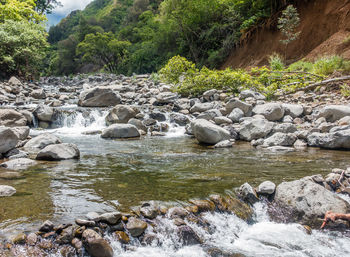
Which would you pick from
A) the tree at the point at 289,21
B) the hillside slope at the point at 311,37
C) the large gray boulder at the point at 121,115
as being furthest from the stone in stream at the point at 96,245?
the tree at the point at 289,21

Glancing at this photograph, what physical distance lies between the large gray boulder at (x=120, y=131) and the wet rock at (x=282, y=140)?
4225mm

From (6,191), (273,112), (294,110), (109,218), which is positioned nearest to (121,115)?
(273,112)

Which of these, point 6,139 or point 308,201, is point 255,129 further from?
point 6,139

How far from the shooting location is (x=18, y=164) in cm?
548

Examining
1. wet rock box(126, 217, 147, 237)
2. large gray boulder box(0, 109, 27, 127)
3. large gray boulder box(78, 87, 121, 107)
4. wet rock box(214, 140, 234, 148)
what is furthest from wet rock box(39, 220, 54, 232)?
large gray boulder box(78, 87, 121, 107)

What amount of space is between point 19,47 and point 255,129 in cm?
1967

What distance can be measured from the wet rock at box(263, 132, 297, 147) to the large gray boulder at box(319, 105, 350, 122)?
172 centimetres

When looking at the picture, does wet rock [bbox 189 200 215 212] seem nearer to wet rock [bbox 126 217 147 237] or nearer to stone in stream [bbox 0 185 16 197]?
wet rock [bbox 126 217 147 237]

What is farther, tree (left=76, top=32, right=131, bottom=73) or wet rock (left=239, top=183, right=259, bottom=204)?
tree (left=76, top=32, right=131, bottom=73)

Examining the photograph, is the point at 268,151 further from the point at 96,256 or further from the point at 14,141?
the point at 14,141

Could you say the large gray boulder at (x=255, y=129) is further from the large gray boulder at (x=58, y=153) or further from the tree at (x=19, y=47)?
the tree at (x=19, y=47)

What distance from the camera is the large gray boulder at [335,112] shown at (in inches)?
327

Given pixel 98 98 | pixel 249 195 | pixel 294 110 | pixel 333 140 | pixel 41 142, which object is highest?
pixel 98 98

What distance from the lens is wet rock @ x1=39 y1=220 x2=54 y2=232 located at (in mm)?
2994
